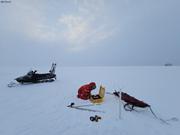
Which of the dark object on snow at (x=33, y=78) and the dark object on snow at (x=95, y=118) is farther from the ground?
the dark object on snow at (x=33, y=78)

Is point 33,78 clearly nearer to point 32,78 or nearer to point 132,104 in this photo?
point 32,78

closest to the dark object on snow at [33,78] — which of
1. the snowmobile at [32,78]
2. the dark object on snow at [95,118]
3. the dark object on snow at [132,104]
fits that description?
the snowmobile at [32,78]

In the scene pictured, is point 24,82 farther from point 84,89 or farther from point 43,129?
point 43,129

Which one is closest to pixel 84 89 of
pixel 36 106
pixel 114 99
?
pixel 114 99

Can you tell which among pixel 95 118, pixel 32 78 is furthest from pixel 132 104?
pixel 32 78

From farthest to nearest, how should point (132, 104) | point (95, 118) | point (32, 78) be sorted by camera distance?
point (32, 78) < point (132, 104) < point (95, 118)

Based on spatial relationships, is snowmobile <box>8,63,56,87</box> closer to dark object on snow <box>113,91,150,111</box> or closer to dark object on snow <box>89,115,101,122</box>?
dark object on snow <box>113,91,150,111</box>

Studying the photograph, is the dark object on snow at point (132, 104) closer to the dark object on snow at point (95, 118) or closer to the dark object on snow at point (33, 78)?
the dark object on snow at point (95, 118)

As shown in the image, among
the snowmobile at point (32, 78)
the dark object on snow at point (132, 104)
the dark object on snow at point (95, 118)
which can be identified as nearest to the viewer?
the dark object on snow at point (95, 118)

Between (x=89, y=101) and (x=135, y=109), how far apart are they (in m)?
2.19

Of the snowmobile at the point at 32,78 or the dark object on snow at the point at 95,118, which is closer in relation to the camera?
the dark object on snow at the point at 95,118

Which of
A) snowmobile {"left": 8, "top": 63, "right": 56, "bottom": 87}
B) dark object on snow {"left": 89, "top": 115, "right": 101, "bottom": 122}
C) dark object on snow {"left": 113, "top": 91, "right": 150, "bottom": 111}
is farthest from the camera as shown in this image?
snowmobile {"left": 8, "top": 63, "right": 56, "bottom": 87}

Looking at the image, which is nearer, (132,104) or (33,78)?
(132,104)

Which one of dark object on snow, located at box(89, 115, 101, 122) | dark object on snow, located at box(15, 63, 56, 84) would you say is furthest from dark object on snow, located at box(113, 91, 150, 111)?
dark object on snow, located at box(15, 63, 56, 84)
